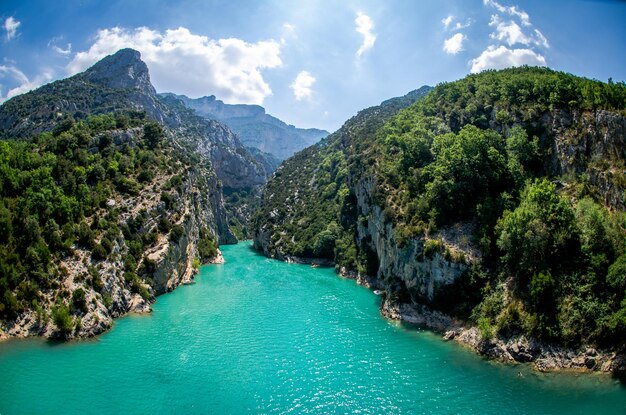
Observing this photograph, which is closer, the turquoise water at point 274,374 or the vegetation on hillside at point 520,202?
the turquoise water at point 274,374

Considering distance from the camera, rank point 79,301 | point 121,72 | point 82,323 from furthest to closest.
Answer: point 121,72 < point 79,301 < point 82,323

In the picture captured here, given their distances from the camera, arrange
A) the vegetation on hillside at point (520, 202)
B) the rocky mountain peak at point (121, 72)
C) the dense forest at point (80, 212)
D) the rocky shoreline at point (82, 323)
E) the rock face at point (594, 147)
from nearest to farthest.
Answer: the vegetation on hillside at point (520, 202) → the rocky shoreline at point (82, 323) → the rock face at point (594, 147) → the dense forest at point (80, 212) → the rocky mountain peak at point (121, 72)

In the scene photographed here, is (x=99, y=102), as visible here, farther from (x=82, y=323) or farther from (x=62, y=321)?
(x=62, y=321)

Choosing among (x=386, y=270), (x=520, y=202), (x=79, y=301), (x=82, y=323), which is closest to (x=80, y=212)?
(x=79, y=301)

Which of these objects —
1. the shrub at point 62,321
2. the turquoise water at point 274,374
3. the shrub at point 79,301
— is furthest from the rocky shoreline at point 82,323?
the turquoise water at point 274,374

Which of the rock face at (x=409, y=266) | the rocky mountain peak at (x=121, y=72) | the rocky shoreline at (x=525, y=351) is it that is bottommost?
the rocky shoreline at (x=525, y=351)

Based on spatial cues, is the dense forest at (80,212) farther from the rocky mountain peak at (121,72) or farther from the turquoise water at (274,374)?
the rocky mountain peak at (121,72)

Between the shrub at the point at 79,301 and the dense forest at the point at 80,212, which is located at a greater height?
the dense forest at the point at 80,212
